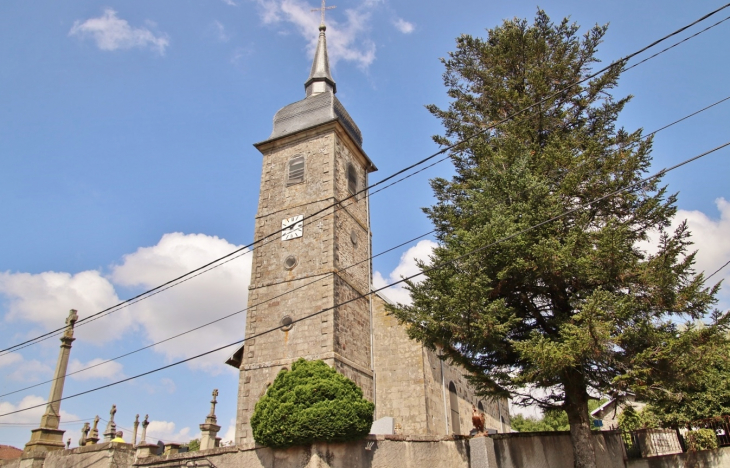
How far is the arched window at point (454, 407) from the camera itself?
1866 cm

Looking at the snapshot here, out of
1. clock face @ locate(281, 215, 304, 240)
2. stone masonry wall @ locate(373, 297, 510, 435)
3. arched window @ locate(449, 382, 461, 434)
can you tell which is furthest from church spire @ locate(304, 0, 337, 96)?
arched window @ locate(449, 382, 461, 434)

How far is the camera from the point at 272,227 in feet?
63.5

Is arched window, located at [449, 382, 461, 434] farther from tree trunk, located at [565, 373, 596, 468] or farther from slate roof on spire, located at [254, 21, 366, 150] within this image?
slate roof on spire, located at [254, 21, 366, 150]

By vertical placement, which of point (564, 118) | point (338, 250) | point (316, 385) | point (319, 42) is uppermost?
point (319, 42)

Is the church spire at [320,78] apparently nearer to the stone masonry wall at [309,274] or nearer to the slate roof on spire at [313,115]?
the slate roof on spire at [313,115]

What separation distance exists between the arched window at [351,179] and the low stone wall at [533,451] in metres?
11.6

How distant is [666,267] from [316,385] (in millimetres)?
7370

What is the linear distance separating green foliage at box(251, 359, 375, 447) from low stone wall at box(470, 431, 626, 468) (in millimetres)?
2306

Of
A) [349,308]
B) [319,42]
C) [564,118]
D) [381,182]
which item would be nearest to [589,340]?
[381,182]

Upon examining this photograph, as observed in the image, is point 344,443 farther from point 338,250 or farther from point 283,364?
point 338,250

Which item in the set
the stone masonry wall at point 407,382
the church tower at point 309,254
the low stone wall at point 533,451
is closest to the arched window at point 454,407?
the stone masonry wall at point 407,382

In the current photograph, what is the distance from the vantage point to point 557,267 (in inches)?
398

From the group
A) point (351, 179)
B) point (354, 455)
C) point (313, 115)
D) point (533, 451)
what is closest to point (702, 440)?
point (533, 451)

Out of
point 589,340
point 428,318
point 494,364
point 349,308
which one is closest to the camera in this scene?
point 589,340
